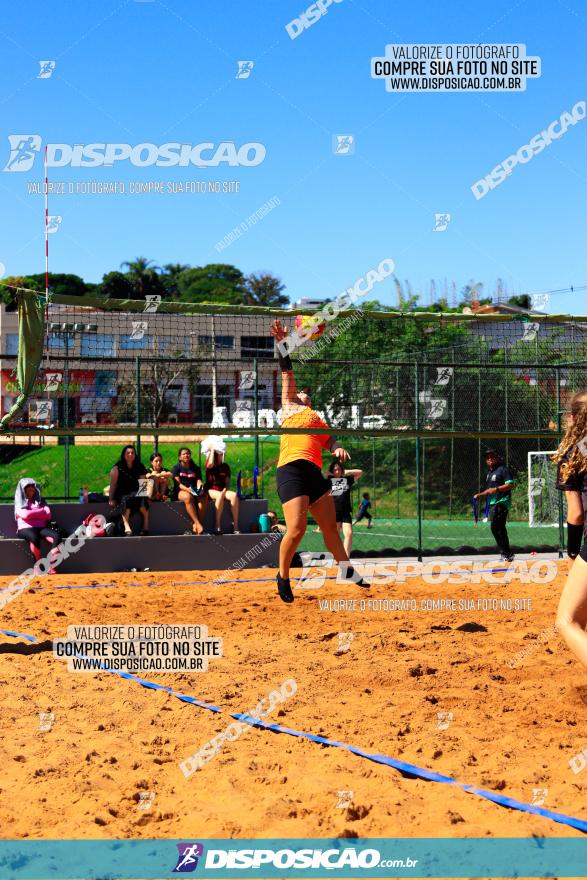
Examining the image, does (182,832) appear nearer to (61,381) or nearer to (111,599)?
(111,599)

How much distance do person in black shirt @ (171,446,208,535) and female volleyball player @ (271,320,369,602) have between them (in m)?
5.44

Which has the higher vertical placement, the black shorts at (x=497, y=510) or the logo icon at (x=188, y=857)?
the black shorts at (x=497, y=510)

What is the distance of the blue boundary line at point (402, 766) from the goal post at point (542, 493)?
17526 mm

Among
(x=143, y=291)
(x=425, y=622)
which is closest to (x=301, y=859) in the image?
(x=425, y=622)

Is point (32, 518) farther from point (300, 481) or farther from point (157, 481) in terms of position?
point (300, 481)

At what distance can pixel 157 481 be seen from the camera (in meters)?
14.2

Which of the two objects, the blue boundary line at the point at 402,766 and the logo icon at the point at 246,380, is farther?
the logo icon at the point at 246,380

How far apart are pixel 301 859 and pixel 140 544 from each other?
408 inches

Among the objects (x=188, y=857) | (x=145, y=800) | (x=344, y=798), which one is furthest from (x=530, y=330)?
(x=188, y=857)

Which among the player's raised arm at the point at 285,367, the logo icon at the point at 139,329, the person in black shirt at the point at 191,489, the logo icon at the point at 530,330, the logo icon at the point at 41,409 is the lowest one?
the person in black shirt at the point at 191,489

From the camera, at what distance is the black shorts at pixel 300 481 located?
27.2 ft

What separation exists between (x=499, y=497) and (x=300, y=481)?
6.43m

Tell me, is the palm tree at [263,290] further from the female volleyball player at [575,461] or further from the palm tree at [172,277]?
the female volleyball player at [575,461]

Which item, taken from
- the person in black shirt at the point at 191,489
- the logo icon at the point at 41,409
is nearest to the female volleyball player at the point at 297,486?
the logo icon at the point at 41,409
